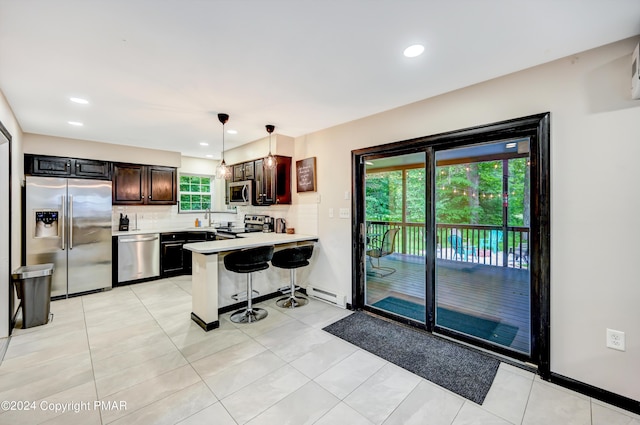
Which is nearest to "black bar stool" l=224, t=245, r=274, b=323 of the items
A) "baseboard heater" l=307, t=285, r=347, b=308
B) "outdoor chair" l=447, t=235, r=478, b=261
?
"baseboard heater" l=307, t=285, r=347, b=308

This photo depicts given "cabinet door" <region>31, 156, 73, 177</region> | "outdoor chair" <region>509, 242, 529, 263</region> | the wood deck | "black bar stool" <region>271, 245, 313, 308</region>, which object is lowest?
the wood deck

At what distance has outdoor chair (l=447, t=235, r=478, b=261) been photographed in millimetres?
3377

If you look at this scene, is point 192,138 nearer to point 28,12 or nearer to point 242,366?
point 28,12

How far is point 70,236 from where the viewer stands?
13.5 feet

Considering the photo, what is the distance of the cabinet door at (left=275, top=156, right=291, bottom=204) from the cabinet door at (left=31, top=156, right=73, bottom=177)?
10.8 feet

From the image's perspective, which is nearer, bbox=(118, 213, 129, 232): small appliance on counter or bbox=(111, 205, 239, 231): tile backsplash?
bbox=(118, 213, 129, 232): small appliance on counter

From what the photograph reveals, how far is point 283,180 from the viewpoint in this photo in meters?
4.45

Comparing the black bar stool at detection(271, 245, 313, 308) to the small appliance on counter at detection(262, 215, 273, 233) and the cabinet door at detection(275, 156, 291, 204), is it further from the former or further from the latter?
the small appliance on counter at detection(262, 215, 273, 233)

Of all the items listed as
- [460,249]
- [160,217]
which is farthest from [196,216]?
[460,249]

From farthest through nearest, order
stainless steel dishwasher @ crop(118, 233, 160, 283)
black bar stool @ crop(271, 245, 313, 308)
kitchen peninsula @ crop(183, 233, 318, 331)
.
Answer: stainless steel dishwasher @ crop(118, 233, 160, 283)
black bar stool @ crop(271, 245, 313, 308)
kitchen peninsula @ crop(183, 233, 318, 331)

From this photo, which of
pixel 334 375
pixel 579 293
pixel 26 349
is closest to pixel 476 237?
pixel 579 293

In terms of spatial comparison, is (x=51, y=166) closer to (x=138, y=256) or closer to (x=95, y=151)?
(x=95, y=151)

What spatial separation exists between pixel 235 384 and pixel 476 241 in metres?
2.97

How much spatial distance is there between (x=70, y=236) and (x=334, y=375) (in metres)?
4.40
